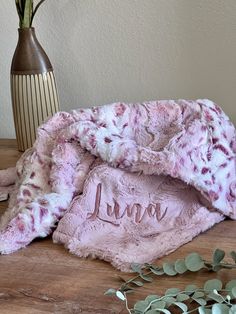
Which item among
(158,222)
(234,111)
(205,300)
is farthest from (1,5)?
(205,300)

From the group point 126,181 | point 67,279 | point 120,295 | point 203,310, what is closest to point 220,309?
point 203,310

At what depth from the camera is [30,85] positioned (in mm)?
1317

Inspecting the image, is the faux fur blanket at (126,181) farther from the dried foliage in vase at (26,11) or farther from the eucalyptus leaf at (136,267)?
the dried foliage in vase at (26,11)

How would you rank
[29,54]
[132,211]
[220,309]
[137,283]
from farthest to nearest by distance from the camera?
[29,54]
[132,211]
[137,283]
[220,309]

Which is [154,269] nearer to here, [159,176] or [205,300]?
[205,300]

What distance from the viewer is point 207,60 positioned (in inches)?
49.6

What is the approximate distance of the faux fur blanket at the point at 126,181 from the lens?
35.7 inches

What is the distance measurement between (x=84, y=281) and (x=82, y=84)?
77 centimetres

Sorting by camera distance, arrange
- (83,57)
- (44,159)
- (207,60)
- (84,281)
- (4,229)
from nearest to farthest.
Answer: (84,281)
(4,229)
(44,159)
(207,60)
(83,57)

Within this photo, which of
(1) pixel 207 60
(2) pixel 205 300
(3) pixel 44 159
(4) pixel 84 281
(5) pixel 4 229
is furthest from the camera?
(1) pixel 207 60

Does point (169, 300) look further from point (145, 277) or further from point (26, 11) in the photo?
point (26, 11)

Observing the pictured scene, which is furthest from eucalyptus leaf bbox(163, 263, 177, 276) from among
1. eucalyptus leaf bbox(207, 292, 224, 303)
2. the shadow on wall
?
the shadow on wall

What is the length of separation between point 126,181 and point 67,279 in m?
0.24

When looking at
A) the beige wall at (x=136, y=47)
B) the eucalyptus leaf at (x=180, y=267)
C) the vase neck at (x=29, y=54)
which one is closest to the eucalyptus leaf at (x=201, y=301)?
the eucalyptus leaf at (x=180, y=267)
